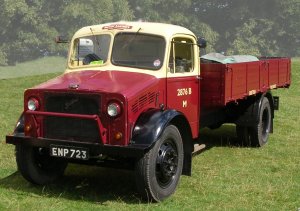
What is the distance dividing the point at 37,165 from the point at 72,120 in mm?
1087

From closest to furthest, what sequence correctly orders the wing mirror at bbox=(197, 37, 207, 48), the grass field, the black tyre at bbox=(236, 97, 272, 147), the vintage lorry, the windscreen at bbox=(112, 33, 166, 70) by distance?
the vintage lorry
the grass field
the windscreen at bbox=(112, 33, 166, 70)
the wing mirror at bbox=(197, 37, 207, 48)
the black tyre at bbox=(236, 97, 272, 147)

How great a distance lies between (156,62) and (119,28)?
0.74 m

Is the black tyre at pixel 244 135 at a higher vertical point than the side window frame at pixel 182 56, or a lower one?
lower

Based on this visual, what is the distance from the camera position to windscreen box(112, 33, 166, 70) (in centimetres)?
598

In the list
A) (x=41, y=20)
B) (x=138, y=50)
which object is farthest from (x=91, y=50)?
(x=41, y=20)

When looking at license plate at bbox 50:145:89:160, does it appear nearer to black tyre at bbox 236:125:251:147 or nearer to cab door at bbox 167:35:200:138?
cab door at bbox 167:35:200:138

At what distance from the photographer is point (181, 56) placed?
643 centimetres

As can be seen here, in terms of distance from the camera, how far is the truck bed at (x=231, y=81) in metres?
6.94

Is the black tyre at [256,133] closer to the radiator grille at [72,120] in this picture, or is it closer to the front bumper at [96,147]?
the front bumper at [96,147]

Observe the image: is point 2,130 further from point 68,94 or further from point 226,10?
point 226,10

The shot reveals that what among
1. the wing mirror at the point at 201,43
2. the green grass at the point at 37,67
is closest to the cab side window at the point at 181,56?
the wing mirror at the point at 201,43

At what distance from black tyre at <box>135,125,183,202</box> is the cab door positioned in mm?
605

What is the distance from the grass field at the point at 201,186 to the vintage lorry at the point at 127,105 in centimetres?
27

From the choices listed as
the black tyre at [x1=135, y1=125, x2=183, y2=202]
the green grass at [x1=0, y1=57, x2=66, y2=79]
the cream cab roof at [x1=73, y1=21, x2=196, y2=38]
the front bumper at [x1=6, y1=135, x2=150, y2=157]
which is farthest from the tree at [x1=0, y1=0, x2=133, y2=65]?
the black tyre at [x1=135, y1=125, x2=183, y2=202]
